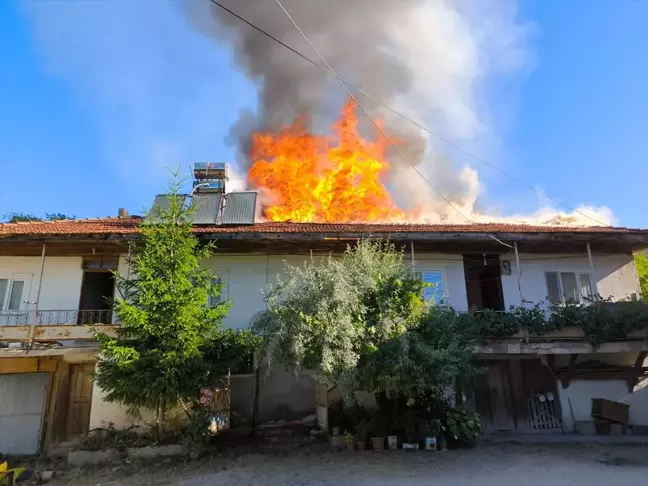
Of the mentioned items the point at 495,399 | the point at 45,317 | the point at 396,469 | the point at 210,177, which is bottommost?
the point at 396,469

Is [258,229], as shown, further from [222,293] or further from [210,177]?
[210,177]

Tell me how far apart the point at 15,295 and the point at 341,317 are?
1104 cm

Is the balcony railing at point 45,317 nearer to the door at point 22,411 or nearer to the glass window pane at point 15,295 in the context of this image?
the glass window pane at point 15,295

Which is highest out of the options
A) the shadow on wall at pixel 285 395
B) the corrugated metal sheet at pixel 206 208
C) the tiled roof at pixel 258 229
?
the corrugated metal sheet at pixel 206 208

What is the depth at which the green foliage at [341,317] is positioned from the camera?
993 centimetres

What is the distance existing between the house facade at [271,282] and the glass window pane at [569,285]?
4cm

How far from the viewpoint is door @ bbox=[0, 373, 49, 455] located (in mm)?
13906

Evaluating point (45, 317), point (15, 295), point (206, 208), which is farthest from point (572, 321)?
point (15, 295)

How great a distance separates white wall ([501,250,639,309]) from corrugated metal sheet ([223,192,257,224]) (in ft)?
29.1

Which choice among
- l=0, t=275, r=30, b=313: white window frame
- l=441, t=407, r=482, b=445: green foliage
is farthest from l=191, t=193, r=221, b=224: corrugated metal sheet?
l=441, t=407, r=482, b=445: green foliage

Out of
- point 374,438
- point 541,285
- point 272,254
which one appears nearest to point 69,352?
point 272,254

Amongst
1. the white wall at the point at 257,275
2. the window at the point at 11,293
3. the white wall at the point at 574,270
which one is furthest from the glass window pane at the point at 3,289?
the white wall at the point at 574,270

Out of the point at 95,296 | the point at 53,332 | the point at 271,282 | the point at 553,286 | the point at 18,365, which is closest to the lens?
the point at 53,332

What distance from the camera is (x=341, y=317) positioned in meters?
10.1
